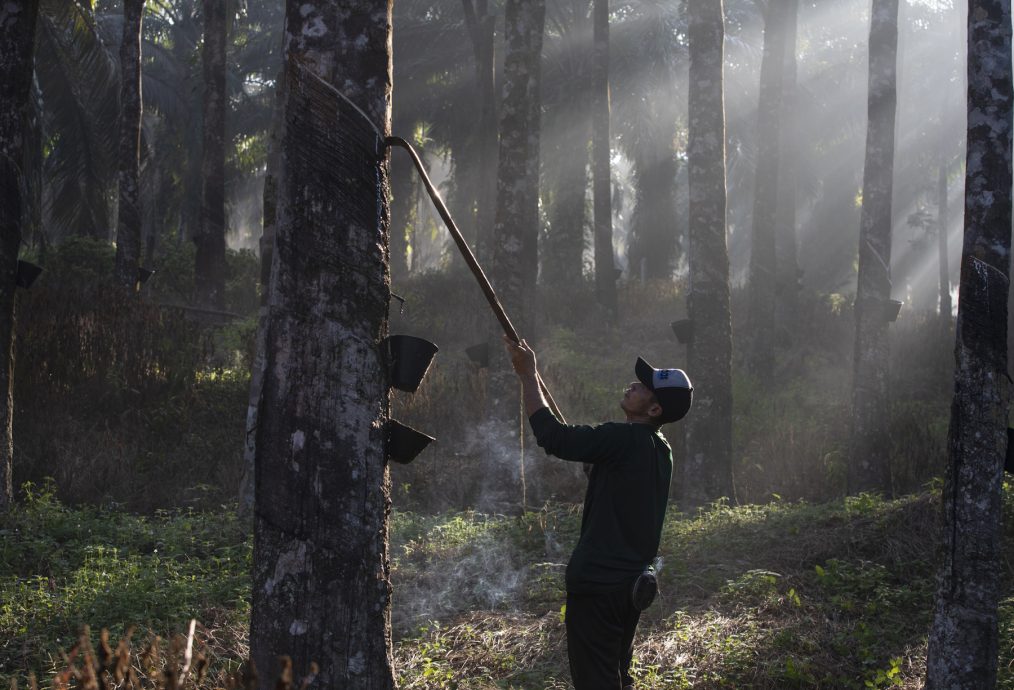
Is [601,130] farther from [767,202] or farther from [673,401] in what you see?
[673,401]

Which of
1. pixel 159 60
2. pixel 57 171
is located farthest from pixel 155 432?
pixel 159 60

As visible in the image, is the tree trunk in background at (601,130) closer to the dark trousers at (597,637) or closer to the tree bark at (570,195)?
the tree bark at (570,195)

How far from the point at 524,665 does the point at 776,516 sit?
4339 mm

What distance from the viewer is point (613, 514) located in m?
4.82

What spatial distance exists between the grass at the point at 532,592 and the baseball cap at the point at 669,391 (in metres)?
2.17

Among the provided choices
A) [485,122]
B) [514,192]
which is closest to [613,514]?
[514,192]

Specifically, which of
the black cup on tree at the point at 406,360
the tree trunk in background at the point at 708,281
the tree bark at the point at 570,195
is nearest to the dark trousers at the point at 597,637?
the black cup on tree at the point at 406,360

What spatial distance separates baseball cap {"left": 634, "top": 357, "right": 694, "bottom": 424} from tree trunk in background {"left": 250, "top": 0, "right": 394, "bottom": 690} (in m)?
1.40

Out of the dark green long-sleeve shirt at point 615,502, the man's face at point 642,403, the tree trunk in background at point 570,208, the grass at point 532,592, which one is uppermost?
the tree trunk in background at point 570,208

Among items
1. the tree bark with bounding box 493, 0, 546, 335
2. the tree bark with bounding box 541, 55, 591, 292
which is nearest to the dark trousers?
the tree bark with bounding box 493, 0, 546, 335

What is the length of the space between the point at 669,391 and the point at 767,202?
15.2 m

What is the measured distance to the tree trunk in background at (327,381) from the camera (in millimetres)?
4047

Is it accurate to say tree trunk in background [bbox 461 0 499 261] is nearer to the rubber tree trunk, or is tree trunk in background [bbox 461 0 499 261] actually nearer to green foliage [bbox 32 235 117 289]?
green foliage [bbox 32 235 117 289]

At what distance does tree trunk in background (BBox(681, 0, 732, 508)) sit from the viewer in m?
11.7
